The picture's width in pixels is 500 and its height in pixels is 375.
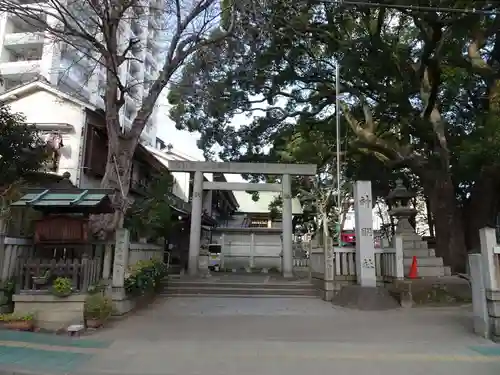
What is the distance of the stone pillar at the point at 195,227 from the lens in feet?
55.5

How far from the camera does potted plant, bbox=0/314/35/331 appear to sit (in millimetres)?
7637

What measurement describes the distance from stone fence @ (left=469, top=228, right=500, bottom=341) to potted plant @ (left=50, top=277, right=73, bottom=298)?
771 centimetres

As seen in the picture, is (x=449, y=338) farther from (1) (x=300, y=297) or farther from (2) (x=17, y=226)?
(2) (x=17, y=226)

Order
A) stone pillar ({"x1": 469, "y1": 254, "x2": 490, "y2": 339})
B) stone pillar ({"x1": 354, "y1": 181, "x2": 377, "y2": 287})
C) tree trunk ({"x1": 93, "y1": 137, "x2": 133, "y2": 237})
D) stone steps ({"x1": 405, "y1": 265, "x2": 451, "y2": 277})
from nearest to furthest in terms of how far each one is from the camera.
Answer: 1. stone pillar ({"x1": 469, "y1": 254, "x2": 490, "y2": 339})
2. tree trunk ({"x1": 93, "y1": 137, "x2": 133, "y2": 237})
3. stone pillar ({"x1": 354, "y1": 181, "x2": 377, "y2": 287})
4. stone steps ({"x1": 405, "y1": 265, "x2": 451, "y2": 277})

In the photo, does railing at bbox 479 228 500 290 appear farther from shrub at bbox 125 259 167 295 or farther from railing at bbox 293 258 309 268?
railing at bbox 293 258 309 268

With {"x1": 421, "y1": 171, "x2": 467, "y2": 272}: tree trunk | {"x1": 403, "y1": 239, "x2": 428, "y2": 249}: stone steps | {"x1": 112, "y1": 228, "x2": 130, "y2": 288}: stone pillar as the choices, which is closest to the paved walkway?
{"x1": 112, "y1": 228, "x2": 130, "y2": 288}: stone pillar

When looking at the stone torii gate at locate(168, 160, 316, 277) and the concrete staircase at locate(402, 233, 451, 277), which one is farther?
the stone torii gate at locate(168, 160, 316, 277)

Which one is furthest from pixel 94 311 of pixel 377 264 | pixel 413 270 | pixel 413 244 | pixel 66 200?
pixel 413 244

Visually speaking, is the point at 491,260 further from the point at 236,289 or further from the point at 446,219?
the point at 446,219

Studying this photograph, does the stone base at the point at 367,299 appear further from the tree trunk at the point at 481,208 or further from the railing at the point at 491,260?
the tree trunk at the point at 481,208

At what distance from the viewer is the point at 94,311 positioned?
8.12 m

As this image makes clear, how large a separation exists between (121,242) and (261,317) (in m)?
3.62

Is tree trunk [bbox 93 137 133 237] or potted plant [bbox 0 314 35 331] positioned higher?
tree trunk [bbox 93 137 133 237]

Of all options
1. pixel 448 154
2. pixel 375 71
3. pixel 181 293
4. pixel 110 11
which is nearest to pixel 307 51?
pixel 375 71
